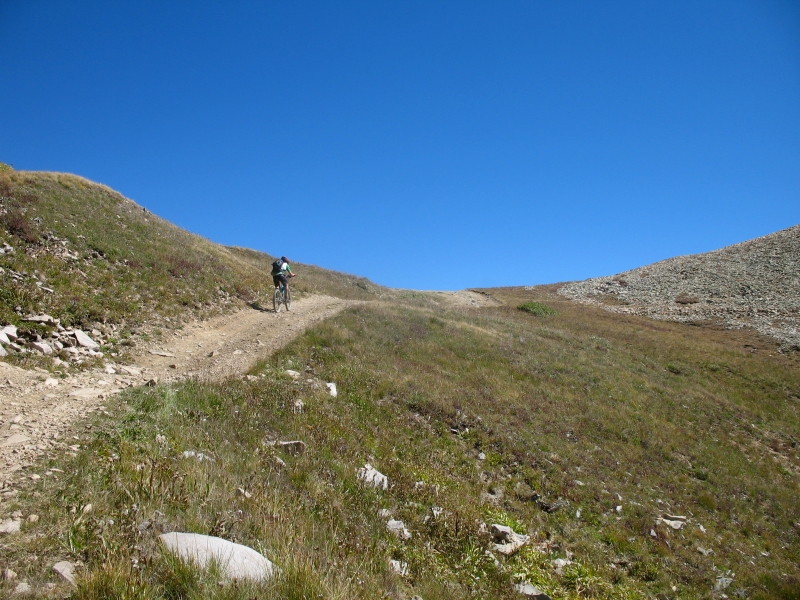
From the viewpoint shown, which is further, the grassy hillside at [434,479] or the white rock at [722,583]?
the white rock at [722,583]

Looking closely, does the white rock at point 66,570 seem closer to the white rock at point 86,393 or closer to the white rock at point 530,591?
the white rock at point 530,591

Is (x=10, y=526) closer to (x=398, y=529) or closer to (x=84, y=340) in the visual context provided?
(x=398, y=529)

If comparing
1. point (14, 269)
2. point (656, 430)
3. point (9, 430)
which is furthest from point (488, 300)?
point (9, 430)

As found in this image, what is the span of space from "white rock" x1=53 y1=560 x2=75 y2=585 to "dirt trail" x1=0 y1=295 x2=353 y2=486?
171 cm

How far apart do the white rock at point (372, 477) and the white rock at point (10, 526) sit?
16.7 ft

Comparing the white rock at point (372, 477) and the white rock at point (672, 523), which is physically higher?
the white rock at point (372, 477)

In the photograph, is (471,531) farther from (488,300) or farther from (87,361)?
(488,300)

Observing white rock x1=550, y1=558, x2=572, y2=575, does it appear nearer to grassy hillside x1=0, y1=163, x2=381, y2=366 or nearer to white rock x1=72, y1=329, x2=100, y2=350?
white rock x1=72, y1=329, x2=100, y2=350

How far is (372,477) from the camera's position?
8.58m

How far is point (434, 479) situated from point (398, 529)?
294cm

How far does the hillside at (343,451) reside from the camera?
460 centimetres

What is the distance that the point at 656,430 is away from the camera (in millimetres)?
17969

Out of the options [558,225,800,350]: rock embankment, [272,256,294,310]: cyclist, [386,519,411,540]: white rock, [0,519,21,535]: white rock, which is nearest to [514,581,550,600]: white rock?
[386,519,411,540]: white rock

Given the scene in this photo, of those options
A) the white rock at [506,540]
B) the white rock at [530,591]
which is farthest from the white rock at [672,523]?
the white rock at [530,591]
